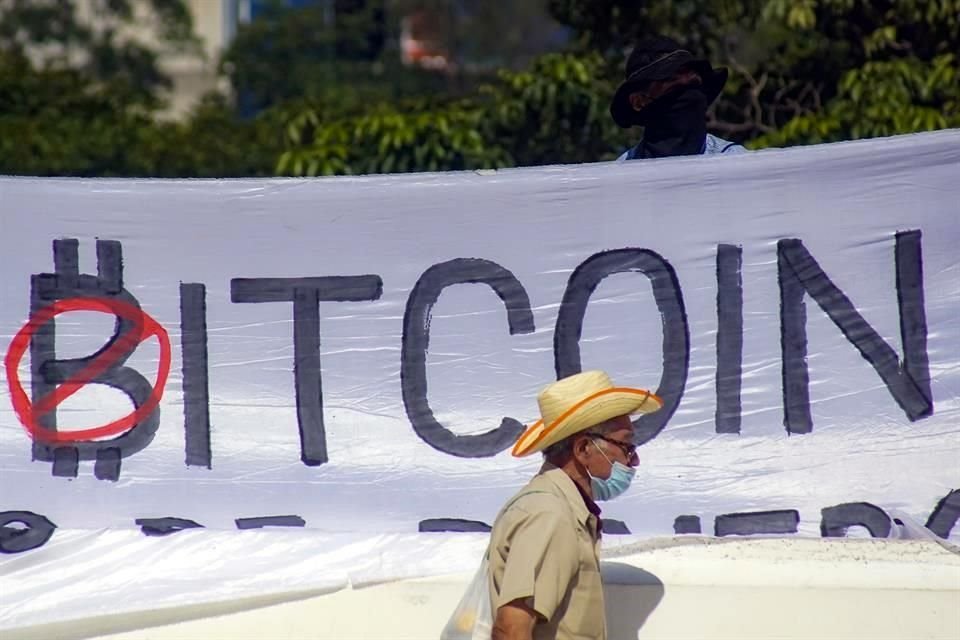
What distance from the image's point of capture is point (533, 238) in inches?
179

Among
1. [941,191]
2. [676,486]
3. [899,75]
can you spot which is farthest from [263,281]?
[899,75]

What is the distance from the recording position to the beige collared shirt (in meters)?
3.32

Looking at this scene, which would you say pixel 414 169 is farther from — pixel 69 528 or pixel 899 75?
pixel 69 528

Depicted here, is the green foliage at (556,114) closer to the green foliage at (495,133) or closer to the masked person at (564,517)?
the green foliage at (495,133)

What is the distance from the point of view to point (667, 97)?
4855mm

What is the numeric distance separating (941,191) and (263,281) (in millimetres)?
1904

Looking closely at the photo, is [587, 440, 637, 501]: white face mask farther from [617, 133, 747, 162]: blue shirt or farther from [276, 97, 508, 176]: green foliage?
[276, 97, 508, 176]: green foliage

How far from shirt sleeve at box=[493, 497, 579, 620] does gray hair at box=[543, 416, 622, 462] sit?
0.15 metres

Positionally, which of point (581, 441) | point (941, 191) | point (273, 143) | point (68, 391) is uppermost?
point (941, 191)

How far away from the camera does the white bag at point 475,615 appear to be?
3.53 meters

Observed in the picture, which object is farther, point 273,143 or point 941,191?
point 273,143

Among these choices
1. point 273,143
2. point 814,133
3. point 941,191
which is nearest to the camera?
point 941,191

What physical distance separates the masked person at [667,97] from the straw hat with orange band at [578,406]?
157 cm

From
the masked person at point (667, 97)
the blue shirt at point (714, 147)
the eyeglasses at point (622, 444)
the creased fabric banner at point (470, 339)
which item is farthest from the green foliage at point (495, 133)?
the eyeglasses at point (622, 444)
